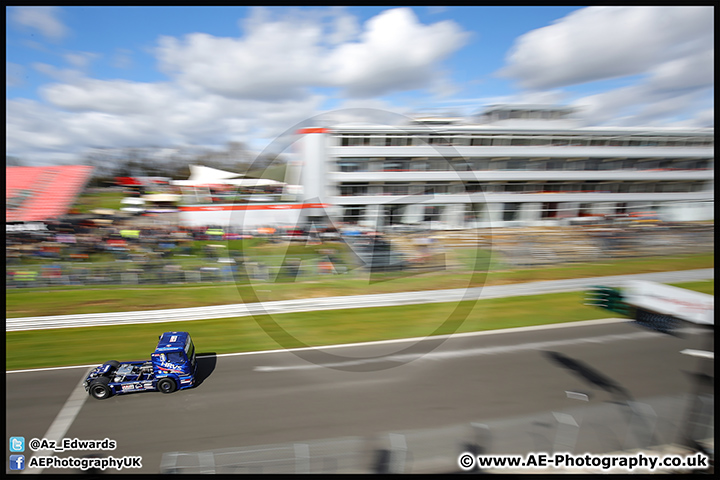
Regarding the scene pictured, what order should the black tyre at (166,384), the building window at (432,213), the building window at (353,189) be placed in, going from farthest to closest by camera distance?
the building window at (353,189) → the building window at (432,213) → the black tyre at (166,384)

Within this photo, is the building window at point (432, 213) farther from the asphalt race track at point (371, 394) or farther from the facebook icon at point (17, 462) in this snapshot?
the facebook icon at point (17, 462)

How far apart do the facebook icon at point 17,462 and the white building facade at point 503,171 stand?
13292 millimetres

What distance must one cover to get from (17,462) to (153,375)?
1889 mm

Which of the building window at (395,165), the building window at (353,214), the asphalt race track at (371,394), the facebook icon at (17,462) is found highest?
the building window at (395,165)

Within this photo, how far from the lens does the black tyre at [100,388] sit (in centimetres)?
616

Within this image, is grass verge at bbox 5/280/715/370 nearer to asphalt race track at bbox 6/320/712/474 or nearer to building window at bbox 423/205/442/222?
asphalt race track at bbox 6/320/712/474

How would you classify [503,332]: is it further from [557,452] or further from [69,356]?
[69,356]

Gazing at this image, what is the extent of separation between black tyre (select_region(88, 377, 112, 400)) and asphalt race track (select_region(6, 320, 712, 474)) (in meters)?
0.14

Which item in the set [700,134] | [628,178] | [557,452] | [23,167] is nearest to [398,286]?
[557,452]

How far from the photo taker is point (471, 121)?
25406 mm

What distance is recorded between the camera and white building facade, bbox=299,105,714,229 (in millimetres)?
19203

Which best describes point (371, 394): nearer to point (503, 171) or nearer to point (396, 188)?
point (396, 188)

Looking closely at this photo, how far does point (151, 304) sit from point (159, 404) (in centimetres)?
582

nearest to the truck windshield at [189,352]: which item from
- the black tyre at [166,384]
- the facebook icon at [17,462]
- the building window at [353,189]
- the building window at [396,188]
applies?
the black tyre at [166,384]
